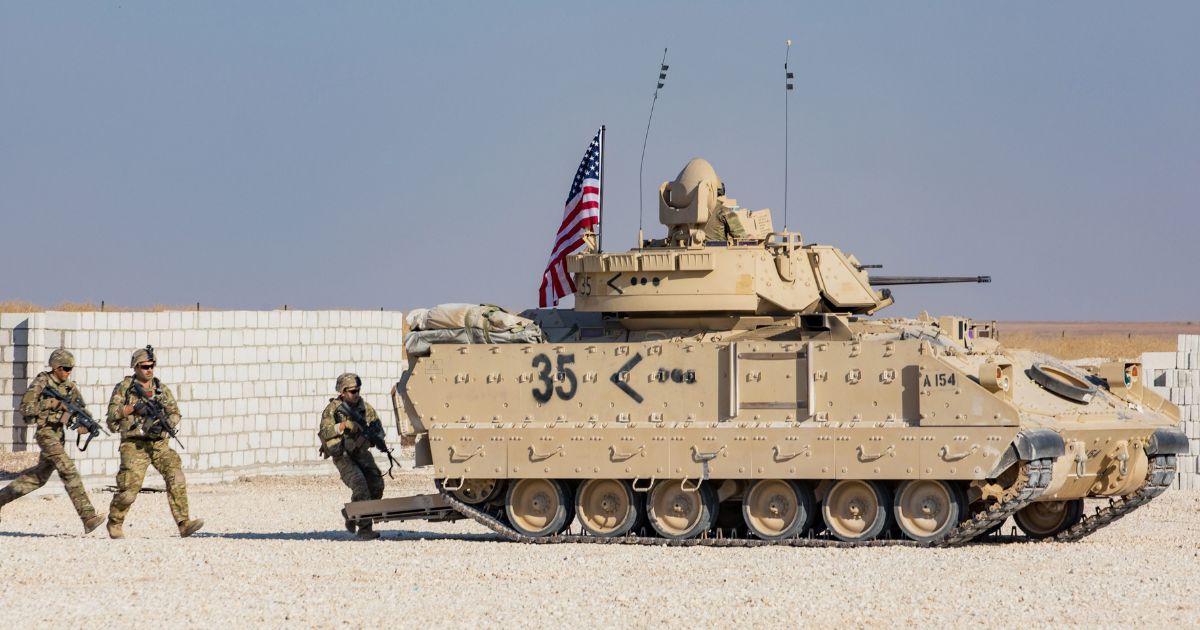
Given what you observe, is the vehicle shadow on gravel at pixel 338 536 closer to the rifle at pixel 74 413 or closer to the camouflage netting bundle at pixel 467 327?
the rifle at pixel 74 413

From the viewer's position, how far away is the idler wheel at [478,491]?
67.2 ft

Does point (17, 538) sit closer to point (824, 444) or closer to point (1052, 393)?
point (824, 444)

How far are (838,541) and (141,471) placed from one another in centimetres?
726

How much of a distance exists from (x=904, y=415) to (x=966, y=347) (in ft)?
5.00

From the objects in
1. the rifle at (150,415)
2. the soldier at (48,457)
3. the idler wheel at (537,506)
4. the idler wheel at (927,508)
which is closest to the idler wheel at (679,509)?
the idler wheel at (537,506)

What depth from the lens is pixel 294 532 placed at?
22.2 meters

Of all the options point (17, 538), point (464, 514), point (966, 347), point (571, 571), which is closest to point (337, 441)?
point (464, 514)

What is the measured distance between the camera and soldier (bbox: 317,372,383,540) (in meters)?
20.7

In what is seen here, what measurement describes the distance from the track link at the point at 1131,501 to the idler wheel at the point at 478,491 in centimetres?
596

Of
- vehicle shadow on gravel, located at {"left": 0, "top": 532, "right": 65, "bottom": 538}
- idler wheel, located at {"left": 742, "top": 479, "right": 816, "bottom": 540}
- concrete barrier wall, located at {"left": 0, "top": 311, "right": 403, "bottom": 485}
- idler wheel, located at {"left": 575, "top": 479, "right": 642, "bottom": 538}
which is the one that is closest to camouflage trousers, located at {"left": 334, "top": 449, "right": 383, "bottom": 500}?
idler wheel, located at {"left": 575, "top": 479, "right": 642, "bottom": 538}

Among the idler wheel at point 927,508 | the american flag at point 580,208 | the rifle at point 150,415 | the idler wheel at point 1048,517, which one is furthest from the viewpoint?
the american flag at point 580,208

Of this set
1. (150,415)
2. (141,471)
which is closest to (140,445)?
(141,471)

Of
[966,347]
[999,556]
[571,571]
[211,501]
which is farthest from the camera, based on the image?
[211,501]

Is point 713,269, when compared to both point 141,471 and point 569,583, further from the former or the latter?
point 141,471
